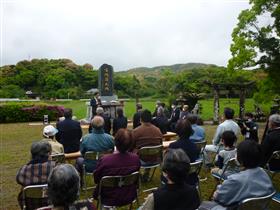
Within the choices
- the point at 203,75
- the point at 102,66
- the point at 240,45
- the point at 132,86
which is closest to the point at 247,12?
the point at 240,45

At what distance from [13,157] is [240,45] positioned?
10.3 meters

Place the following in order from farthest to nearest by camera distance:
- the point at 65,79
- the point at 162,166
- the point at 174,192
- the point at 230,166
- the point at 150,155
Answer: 1. the point at 65,79
2. the point at 150,155
3. the point at 230,166
4. the point at 162,166
5. the point at 174,192

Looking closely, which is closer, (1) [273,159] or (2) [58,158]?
(2) [58,158]

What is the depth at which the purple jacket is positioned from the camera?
3.48 meters

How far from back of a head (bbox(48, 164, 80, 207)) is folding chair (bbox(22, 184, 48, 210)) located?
0.89 m

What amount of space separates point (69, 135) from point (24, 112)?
44.6 ft

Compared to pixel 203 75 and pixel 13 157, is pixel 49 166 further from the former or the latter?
pixel 203 75

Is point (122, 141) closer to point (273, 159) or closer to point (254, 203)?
point (254, 203)

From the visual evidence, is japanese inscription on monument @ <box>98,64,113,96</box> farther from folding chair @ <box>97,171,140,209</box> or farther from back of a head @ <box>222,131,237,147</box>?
folding chair @ <box>97,171,140,209</box>

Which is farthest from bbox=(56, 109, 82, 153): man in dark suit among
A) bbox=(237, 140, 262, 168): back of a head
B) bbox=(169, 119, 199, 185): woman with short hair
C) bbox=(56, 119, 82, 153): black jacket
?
bbox=(237, 140, 262, 168): back of a head

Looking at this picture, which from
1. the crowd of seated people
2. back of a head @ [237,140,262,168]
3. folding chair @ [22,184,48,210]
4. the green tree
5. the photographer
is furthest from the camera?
the green tree

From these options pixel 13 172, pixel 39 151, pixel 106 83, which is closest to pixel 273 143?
pixel 39 151

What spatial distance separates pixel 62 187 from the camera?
2102 millimetres

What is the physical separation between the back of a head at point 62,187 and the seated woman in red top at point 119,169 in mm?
1371
